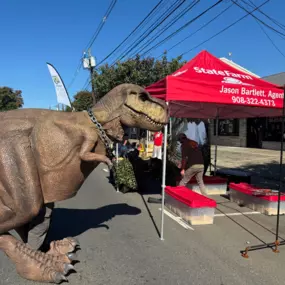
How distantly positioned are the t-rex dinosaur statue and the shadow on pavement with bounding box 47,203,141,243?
1347 mm

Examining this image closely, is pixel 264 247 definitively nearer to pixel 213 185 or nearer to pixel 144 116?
pixel 144 116

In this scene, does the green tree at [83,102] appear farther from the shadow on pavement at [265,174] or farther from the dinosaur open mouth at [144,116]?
the dinosaur open mouth at [144,116]

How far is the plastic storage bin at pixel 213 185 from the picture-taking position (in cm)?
743

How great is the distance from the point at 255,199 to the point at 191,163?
155 cm

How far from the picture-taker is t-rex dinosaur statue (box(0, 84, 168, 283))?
2.74 m

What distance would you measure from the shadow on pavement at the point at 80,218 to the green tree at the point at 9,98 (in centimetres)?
5194

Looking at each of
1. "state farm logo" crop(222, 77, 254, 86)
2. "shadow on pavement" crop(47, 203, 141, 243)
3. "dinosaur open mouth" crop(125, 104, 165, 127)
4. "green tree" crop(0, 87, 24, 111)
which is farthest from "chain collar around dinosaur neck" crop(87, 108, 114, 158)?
"green tree" crop(0, 87, 24, 111)

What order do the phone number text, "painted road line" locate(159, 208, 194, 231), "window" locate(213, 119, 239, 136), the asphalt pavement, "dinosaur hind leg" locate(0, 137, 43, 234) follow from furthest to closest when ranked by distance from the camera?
1. "window" locate(213, 119, 239, 136)
2. "painted road line" locate(159, 208, 194, 231)
3. the phone number text
4. the asphalt pavement
5. "dinosaur hind leg" locate(0, 137, 43, 234)

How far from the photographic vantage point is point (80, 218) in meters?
5.47

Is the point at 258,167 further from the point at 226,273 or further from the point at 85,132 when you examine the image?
the point at 85,132

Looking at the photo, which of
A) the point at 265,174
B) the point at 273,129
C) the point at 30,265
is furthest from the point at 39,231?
the point at 273,129

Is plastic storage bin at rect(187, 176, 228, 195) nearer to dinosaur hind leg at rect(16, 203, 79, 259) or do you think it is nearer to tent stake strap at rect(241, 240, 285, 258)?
tent stake strap at rect(241, 240, 285, 258)

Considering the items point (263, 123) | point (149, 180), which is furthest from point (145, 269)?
point (263, 123)

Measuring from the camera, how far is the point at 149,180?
32.0ft
